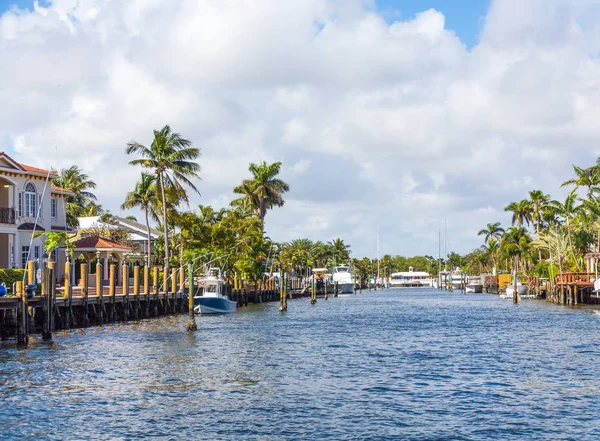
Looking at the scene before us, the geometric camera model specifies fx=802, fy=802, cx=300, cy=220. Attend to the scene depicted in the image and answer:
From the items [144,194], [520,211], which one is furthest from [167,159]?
[520,211]

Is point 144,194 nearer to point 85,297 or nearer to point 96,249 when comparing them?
point 96,249

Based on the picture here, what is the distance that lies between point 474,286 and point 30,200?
12038 centimetres

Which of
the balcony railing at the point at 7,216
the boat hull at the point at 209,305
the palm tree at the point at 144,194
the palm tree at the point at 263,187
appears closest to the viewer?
the balcony railing at the point at 7,216

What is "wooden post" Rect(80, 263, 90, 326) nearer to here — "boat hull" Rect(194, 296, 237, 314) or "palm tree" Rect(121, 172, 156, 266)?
"boat hull" Rect(194, 296, 237, 314)

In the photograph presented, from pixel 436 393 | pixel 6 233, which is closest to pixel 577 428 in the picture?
pixel 436 393

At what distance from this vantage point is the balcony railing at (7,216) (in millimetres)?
59622

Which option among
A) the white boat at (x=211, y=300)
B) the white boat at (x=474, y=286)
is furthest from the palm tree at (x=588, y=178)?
the white boat at (x=474, y=286)

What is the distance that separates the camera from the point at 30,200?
64.1 meters

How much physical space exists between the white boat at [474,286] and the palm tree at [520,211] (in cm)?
2349

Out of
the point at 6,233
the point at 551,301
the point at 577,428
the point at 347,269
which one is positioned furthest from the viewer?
the point at 347,269

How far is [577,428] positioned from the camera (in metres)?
21.8

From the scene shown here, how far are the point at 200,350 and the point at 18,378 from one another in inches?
450

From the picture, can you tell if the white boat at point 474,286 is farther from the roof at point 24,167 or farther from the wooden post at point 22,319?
the wooden post at point 22,319

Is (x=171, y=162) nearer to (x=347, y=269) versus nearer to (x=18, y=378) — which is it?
(x=18, y=378)
